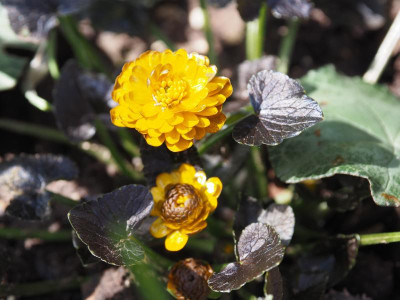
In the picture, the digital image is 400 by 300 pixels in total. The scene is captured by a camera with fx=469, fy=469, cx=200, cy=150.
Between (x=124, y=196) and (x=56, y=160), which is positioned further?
(x=56, y=160)

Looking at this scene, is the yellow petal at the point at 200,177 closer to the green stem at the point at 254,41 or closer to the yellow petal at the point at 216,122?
the yellow petal at the point at 216,122

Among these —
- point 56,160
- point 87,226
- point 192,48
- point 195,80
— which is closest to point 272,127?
point 195,80

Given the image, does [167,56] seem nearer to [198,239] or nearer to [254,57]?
[198,239]

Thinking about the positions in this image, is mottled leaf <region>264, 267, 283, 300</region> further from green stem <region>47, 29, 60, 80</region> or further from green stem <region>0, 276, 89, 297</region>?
green stem <region>47, 29, 60, 80</region>

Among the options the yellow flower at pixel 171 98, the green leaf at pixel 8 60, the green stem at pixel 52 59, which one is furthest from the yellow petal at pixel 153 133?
the green stem at pixel 52 59

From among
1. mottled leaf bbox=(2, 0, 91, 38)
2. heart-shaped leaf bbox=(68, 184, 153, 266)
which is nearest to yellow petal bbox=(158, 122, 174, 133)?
heart-shaped leaf bbox=(68, 184, 153, 266)

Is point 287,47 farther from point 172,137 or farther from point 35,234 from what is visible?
point 35,234

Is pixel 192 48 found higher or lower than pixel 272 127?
lower
